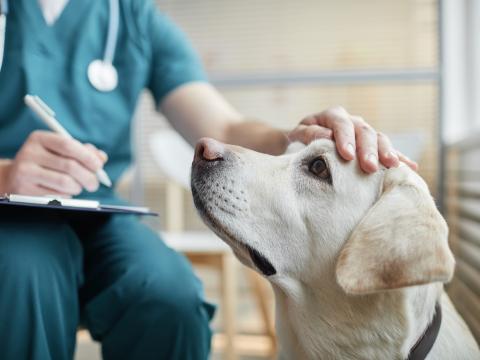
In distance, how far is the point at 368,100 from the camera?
2.56 meters

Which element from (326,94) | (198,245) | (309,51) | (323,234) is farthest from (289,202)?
(309,51)

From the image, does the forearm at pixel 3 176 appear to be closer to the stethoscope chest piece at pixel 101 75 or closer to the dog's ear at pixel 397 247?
the stethoscope chest piece at pixel 101 75

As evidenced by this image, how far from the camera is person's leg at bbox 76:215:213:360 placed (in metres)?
0.87

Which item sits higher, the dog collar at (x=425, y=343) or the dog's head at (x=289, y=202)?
the dog's head at (x=289, y=202)

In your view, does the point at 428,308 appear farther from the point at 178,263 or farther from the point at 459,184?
the point at 459,184

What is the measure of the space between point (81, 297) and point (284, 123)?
1908 mm

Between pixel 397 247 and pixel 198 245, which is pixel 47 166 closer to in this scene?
pixel 397 247

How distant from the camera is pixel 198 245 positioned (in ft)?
5.31

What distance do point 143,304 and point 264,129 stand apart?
0.42 meters

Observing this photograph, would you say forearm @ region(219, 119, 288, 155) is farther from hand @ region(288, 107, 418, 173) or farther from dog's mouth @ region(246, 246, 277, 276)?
dog's mouth @ region(246, 246, 277, 276)

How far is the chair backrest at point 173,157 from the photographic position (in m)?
2.22

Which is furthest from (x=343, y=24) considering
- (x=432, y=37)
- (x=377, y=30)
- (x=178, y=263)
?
(x=178, y=263)

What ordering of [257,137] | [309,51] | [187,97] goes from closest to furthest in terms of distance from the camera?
1. [257,137]
2. [187,97]
3. [309,51]

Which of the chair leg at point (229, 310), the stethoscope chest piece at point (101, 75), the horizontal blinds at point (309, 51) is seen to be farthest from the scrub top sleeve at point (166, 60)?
the horizontal blinds at point (309, 51)
